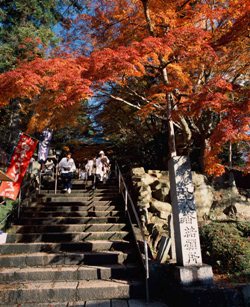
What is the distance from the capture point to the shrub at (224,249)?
6.94 m

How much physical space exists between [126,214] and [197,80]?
279 inches

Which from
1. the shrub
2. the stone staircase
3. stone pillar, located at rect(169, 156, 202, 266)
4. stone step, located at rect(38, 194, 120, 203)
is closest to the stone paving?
the stone staircase

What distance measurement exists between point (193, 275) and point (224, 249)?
215cm

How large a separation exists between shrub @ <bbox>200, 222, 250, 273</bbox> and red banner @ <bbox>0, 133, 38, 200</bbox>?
6358 mm

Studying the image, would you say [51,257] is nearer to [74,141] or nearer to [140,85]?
[140,85]

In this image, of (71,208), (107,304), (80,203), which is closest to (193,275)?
(107,304)

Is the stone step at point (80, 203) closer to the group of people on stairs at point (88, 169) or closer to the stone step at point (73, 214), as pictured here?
the stone step at point (73, 214)

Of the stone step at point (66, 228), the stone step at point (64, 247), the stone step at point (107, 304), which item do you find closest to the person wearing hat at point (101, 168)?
the stone step at point (66, 228)

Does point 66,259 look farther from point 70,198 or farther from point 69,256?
point 70,198

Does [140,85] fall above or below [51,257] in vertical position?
above

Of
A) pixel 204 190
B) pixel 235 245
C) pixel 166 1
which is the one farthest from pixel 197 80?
pixel 235 245

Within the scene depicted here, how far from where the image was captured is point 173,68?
10383 mm

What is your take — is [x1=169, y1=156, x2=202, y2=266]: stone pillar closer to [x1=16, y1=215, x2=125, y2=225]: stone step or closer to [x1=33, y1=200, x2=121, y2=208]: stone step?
[x1=16, y1=215, x2=125, y2=225]: stone step

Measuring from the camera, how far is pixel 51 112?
1079cm
